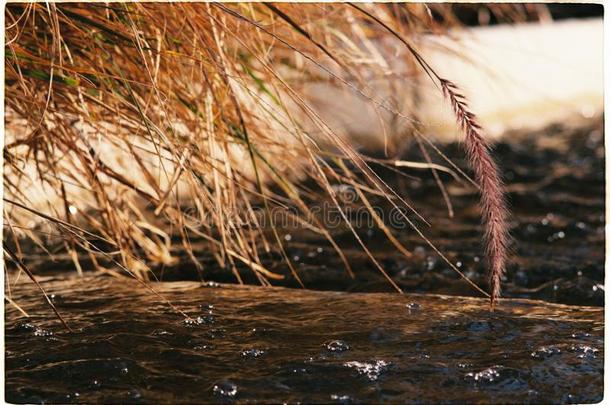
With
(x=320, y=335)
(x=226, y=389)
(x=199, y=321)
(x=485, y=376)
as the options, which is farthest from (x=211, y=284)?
(x=485, y=376)

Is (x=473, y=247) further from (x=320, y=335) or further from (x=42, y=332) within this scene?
(x=42, y=332)

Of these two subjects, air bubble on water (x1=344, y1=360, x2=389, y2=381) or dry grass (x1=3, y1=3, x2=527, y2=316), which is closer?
air bubble on water (x1=344, y1=360, x2=389, y2=381)

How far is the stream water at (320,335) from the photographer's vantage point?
1106mm

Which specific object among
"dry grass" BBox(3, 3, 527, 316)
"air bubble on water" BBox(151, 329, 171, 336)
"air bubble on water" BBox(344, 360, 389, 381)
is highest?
"dry grass" BBox(3, 3, 527, 316)

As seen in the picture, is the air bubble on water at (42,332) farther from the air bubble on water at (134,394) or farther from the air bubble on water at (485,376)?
the air bubble on water at (485,376)

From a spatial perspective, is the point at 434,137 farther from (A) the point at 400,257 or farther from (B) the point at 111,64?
(B) the point at 111,64

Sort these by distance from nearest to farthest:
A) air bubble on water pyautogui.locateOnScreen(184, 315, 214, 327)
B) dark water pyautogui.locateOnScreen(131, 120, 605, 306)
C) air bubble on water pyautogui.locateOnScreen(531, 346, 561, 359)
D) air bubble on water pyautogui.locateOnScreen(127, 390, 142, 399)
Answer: air bubble on water pyautogui.locateOnScreen(127, 390, 142, 399)
air bubble on water pyautogui.locateOnScreen(531, 346, 561, 359)
air bubble on water pyautogui.locateOnScreen(184, 315, 214, 327)
dark water pyautogui.locateOnScreen(131, 120, 605, 306)

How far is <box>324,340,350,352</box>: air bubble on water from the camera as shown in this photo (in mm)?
1219

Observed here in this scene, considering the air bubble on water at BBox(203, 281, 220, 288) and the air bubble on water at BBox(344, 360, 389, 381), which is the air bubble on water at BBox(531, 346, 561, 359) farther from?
the air bubble on water at BBox(203, 281, 220, 288)

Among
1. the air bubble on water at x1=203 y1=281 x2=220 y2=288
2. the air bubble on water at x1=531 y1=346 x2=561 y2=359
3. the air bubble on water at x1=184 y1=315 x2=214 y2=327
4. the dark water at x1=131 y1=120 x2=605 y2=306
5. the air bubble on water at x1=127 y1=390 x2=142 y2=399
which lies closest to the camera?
the air bubble on water at x1=127 y1=390 x2=142 y2=399

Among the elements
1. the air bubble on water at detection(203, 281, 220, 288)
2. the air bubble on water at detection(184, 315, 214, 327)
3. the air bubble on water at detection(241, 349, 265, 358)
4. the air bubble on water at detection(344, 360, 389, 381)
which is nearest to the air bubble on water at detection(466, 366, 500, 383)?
the air bubble on water at detection(344, 360, 389, 381)

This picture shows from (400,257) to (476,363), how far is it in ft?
2.30

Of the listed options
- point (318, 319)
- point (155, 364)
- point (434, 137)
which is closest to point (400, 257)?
point (318, 319)

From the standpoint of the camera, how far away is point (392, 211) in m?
2.24
